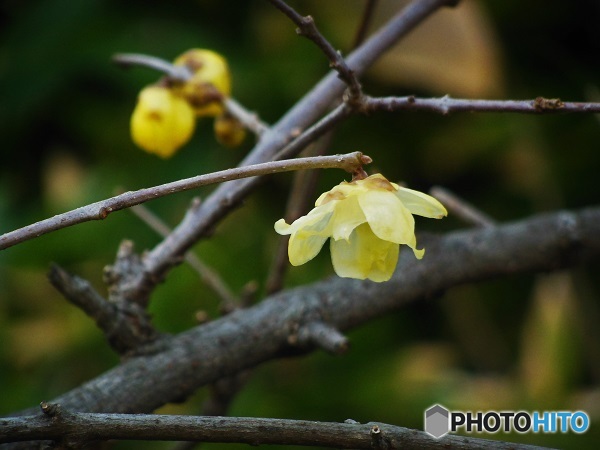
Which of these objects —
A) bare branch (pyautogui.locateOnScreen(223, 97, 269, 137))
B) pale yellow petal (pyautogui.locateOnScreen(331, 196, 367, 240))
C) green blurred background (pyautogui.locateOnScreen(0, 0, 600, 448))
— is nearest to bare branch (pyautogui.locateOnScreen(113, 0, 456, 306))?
bare branch (pyautogui.locateOnScreen(223, 97, 269, 137))

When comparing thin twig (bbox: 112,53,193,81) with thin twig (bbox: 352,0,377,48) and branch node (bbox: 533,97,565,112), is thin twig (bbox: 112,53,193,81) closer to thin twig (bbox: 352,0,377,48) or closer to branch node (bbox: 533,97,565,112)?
thin twig (bbox: 352,0,377,48)

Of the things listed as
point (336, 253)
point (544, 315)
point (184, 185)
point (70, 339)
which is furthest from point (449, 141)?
point (184, 185)

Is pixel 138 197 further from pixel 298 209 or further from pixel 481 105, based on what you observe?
pixel 298 209

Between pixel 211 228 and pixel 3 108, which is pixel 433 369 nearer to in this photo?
pixel 211 228

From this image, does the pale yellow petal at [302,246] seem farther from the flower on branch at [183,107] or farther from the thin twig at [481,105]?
the flower on branch at [183,107]

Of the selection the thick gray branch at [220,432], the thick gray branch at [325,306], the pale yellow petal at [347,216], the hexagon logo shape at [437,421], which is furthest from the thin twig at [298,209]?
the thick gray branch at [220,432]
